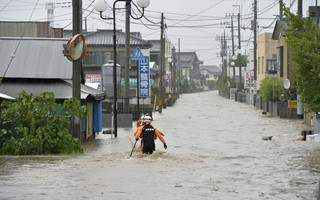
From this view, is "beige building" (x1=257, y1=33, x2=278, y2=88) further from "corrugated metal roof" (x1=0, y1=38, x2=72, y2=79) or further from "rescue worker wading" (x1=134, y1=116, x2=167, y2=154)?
"rescue worker wading" (x1=134, y1=116, x2=167, y2=154)

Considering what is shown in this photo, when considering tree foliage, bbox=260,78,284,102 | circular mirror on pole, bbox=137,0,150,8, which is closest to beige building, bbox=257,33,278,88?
tree foliage, bbox=260,78,284,102

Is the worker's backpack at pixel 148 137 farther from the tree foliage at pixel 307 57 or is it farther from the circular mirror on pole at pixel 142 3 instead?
the circular mirror on pole at pixel 142 3

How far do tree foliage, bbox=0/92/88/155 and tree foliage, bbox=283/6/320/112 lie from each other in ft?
22.6

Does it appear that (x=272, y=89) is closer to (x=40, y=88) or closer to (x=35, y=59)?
(x=35, y=59)

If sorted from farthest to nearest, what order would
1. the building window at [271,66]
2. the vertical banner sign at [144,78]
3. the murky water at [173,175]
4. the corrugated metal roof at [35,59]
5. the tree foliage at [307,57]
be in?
the building window at [271,66] < the vertical banner sign at [144,78] < the corrugated metal roof at [35,59] < the tree foliage at [307,57] < the murky water at [173,175]

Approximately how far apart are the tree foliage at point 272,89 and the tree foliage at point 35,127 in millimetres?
29338

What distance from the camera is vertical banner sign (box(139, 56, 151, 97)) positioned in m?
35.5

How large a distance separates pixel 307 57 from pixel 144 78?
1846 cm

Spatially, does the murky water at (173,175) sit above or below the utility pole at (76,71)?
below

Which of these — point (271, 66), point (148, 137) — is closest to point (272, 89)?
point (271, 66)

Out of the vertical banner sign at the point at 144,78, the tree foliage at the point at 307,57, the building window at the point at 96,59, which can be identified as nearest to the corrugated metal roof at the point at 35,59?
the tree foliage at the point at 307,57

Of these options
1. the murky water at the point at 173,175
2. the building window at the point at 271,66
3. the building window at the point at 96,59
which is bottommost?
the murky water at the point at 173,175

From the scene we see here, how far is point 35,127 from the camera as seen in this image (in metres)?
17.8

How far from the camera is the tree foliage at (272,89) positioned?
148ft
